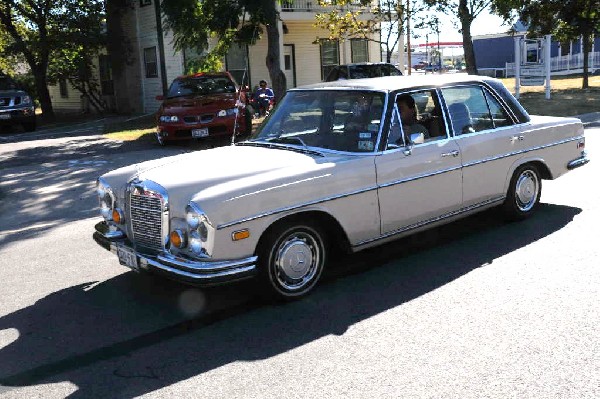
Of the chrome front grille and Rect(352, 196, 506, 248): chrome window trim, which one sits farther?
Rect(352, 196, 506, 248): chrome window trim

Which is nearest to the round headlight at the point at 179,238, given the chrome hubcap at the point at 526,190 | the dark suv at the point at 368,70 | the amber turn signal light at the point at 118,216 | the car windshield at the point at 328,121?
the amber turn signal light at the point at 118,216

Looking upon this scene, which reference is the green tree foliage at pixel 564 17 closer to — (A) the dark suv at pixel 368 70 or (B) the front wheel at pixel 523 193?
(A) the dark suv at pixel 368 70

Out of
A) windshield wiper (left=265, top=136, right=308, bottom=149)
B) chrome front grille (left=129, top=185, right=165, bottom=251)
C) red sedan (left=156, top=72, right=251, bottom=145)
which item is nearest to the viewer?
chrome front grille (left=129, top=185, right=165, bottom=251)

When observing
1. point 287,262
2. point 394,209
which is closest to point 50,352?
point 287,262

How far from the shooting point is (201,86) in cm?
1557

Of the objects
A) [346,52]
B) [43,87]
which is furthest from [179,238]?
[346,52]

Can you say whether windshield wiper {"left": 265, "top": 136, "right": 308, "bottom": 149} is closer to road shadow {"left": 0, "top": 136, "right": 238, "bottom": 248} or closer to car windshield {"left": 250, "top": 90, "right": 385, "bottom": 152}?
car windshield {"left": 250, "top": 90, "right": 385, "bottom": 152}

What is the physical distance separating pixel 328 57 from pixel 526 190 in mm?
22670

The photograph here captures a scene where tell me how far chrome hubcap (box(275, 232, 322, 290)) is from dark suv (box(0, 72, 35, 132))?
18.6 m

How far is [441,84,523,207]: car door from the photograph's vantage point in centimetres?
595

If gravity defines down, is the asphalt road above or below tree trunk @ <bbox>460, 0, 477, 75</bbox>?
below

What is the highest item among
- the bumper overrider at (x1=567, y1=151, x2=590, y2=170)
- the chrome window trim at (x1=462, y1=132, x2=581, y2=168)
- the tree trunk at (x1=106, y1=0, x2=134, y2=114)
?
the tree trunk at (x1=106, y1=0, x2=134, y2=114)

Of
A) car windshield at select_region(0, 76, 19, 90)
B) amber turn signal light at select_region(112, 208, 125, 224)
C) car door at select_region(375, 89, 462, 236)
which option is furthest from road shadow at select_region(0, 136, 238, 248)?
car windshield at select_region(0, 76, 19, 90)

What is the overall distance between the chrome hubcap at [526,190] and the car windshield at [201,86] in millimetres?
10064
